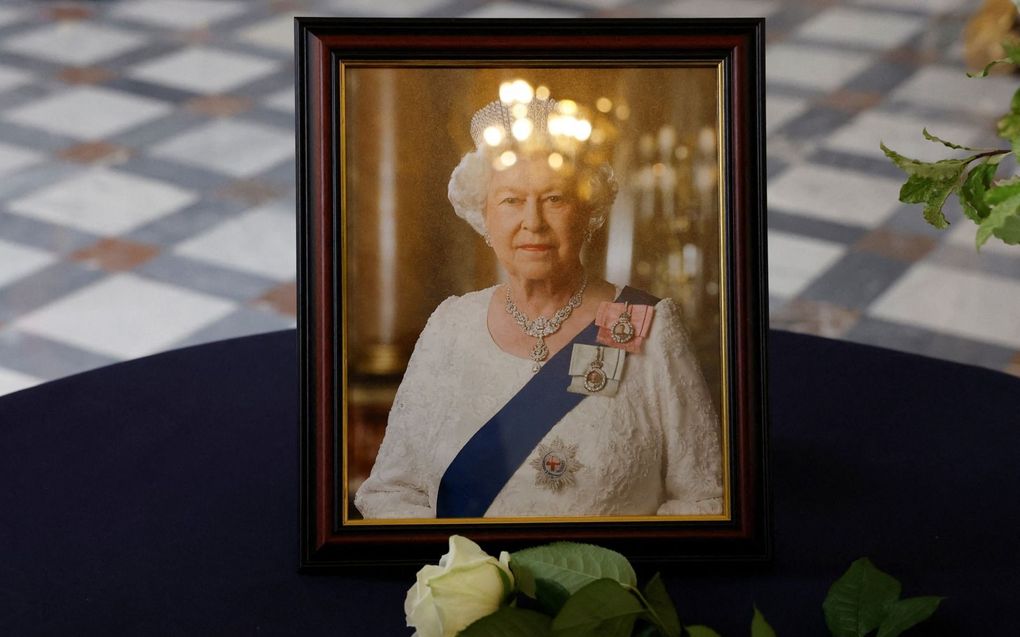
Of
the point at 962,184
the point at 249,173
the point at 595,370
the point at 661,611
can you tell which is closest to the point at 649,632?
the point at 661,611

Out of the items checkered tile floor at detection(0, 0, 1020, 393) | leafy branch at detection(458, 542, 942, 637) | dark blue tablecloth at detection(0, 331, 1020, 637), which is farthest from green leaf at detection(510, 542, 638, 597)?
checkered tile floor at detection(0, 0, 1020, 393)

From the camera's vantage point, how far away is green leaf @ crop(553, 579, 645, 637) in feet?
2.07

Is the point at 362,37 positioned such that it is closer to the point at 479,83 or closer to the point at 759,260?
the point at 479,83

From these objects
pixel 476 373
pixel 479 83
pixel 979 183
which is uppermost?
pixel 479 83

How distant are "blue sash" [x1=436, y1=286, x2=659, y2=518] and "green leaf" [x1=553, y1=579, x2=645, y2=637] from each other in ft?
0.72

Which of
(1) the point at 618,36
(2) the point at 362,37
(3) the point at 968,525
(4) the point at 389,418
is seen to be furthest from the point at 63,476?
(3) the point at 968,525

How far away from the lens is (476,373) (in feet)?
2.83

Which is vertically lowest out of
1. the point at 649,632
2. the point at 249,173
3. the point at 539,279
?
the point at 649,632

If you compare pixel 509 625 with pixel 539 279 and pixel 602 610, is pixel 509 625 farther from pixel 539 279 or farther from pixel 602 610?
pixel 539 279

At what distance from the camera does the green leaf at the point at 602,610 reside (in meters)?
0.63

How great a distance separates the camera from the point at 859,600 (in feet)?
2.44

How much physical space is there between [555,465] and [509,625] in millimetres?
221

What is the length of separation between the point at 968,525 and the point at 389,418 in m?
0.45

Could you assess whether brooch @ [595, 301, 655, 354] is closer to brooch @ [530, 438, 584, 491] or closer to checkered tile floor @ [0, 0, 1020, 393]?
brooch @ [530, 438, 584, 491]
